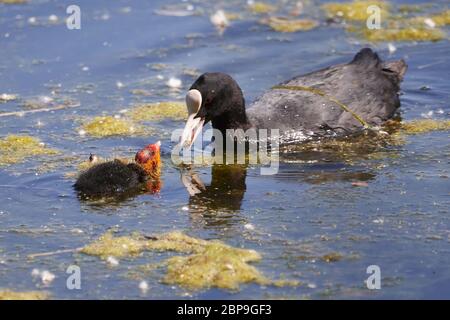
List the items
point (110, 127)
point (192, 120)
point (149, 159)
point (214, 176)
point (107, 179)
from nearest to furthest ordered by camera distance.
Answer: point (107, 179), point (149, 159), point (214, 176), point (192, 120), point (110, 127)

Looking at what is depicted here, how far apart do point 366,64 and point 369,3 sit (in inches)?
119

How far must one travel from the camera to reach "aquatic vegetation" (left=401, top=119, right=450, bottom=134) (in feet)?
28.9

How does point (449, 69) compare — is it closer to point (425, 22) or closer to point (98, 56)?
point (425, 22)

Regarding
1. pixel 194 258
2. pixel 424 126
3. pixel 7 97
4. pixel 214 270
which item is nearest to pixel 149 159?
pixel 194 258

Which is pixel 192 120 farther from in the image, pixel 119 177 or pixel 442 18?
pixel 442 18

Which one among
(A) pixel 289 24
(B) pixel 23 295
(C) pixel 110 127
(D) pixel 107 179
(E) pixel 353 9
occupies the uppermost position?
(E) pixel 353 9

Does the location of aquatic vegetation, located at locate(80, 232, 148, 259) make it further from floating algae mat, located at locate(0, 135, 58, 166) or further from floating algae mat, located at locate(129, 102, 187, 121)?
floating algae mat, located at locate(129, 102, 187, 121)

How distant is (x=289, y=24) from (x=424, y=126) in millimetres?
3283

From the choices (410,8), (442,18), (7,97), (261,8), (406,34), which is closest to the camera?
(7,97)

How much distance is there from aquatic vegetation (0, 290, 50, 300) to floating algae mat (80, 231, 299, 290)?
1.89 feet

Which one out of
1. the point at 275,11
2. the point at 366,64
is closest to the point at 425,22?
the point at 275,11

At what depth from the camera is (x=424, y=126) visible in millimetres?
8898

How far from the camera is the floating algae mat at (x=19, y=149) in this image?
828 cm

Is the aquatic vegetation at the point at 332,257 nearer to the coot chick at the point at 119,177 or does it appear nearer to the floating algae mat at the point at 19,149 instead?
the coot chick at the point at 119,177
